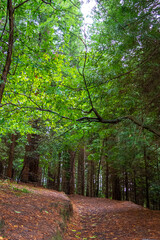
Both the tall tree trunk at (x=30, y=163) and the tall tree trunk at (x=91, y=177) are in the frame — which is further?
the tall tree trunk at (x=91, y=177)

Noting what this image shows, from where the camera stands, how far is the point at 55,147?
10.9 m

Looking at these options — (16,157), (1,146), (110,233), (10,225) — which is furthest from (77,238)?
(16,157)

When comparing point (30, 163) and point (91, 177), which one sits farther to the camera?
point (91, 177)

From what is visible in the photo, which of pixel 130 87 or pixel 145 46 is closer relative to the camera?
pixel 145 46

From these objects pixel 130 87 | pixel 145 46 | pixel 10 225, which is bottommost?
pixel 10 225

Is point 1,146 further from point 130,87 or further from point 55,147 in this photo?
point 130,87

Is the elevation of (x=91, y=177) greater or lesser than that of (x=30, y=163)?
lesser

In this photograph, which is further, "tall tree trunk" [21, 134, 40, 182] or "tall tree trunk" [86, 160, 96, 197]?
"tall tree trunk" [86, 160, 96, 197]

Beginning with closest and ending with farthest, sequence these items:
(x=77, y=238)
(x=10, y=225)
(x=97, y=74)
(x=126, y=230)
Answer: (x=10, y=225) → (x=77, y=238) → (x=126, y=230) → (x=97, y=74)

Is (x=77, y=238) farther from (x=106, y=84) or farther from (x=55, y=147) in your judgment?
(x=55, y=147)

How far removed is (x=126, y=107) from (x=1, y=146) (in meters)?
9.81

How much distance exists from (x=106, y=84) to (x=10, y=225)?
4885 mm

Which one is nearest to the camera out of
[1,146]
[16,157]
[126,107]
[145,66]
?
[145,66]

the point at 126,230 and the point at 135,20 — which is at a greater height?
the point at 135,20
